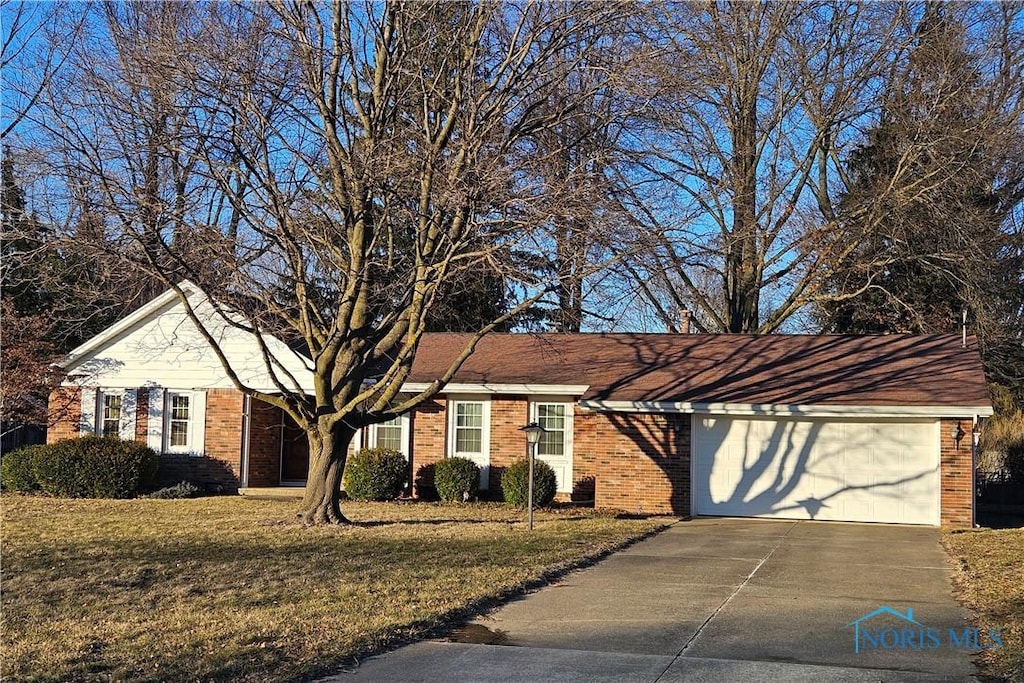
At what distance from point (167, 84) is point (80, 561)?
260 inches

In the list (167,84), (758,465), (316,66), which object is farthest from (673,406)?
(167,84)

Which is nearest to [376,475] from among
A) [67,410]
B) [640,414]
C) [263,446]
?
[263,446]

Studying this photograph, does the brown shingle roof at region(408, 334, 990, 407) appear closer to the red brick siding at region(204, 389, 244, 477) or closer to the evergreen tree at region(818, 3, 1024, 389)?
the red brick siding at region(204, 389, 244, 477)

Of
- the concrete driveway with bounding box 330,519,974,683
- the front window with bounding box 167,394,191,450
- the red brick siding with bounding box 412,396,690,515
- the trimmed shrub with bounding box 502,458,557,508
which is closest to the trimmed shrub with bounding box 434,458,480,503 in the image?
the trimmed shrub with bounding box 502,458,557,508

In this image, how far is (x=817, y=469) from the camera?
19.2 metres

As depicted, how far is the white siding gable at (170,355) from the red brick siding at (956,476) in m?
13.3

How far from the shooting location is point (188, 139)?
573 inches

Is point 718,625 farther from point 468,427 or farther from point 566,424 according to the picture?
point 468,427

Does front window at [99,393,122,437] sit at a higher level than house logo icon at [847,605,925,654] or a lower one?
higher

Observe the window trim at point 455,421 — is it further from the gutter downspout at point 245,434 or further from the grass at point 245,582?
the gutter downspout at point 245,434

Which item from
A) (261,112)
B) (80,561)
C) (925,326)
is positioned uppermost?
(261,112)

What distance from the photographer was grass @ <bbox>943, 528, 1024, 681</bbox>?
7.94m

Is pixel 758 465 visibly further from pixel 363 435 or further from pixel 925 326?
pixel 925 326

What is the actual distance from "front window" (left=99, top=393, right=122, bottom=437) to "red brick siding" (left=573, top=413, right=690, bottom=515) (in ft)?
37.7
